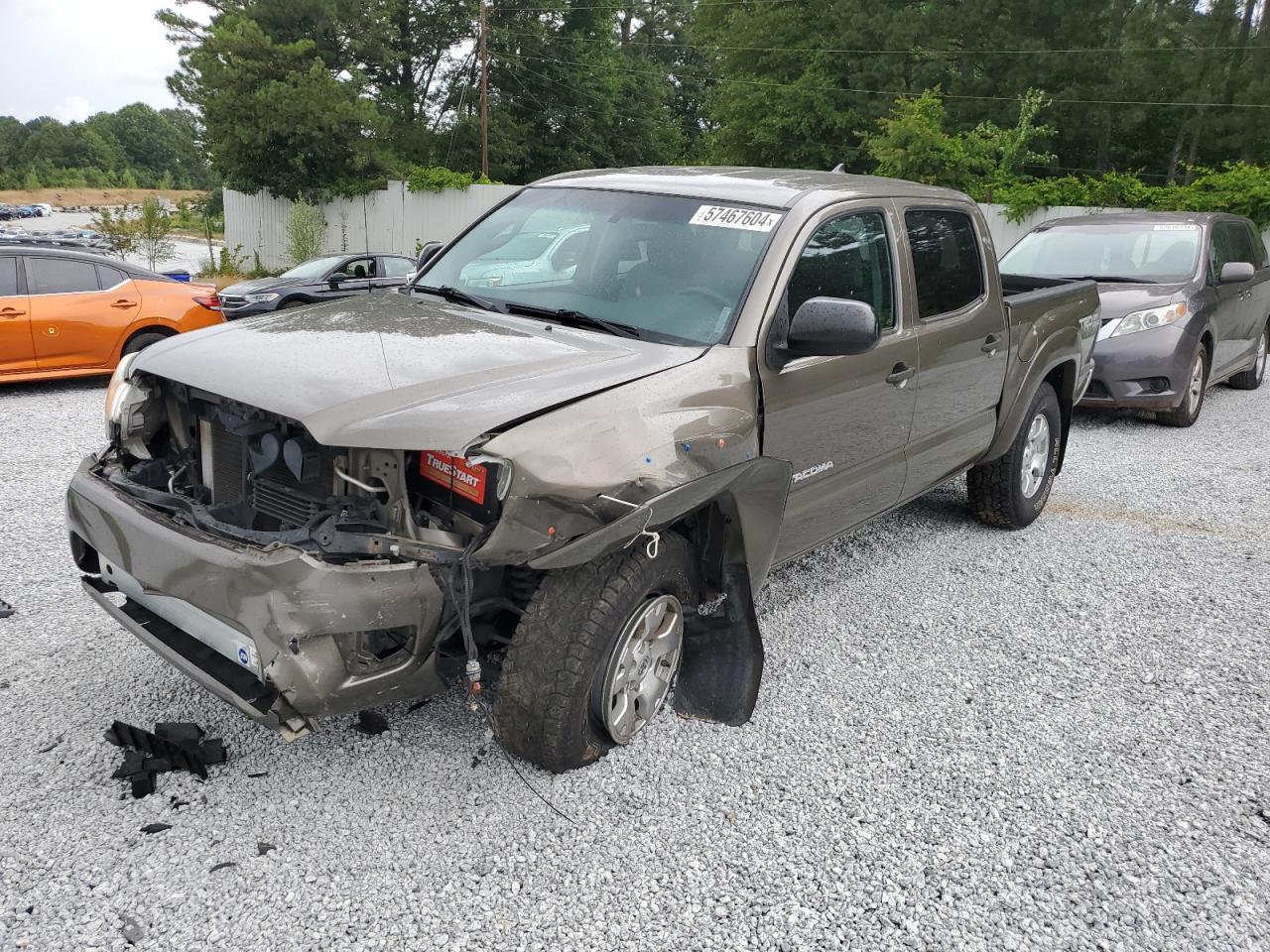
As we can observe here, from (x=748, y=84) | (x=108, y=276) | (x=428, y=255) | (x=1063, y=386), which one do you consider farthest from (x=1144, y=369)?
(x=748, y=84)

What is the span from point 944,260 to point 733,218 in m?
1.35

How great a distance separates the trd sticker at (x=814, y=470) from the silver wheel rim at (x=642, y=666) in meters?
0.73

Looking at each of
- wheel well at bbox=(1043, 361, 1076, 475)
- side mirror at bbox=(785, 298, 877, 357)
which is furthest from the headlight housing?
side mirror at bbox=(785, 298, 877, 357)

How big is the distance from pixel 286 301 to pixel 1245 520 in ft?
37.9

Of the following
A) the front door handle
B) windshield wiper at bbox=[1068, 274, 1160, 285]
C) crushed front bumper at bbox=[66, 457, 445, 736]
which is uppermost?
windshield wiper at bbox=[1068, 274, 1160, 285]

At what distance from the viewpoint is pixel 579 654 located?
9.41ft

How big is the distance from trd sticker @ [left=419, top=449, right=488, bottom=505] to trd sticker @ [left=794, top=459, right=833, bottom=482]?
1406 mm

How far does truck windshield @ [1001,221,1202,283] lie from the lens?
8.96 meters

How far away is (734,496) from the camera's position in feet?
10.6

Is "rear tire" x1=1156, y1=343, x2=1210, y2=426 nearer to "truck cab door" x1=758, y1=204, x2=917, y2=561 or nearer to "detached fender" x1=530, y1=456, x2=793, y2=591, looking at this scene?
"truck cab door" x1=758, y1=204, x2=917, y2=561

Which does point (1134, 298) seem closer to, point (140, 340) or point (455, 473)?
point (455, 473)

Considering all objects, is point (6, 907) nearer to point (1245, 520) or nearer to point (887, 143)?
point (1245, 520)

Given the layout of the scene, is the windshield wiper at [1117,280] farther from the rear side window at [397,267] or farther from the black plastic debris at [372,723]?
the rear side window at [397,267]

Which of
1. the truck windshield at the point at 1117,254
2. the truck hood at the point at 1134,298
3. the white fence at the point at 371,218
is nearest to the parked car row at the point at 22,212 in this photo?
the white fence at the point at 371,218
